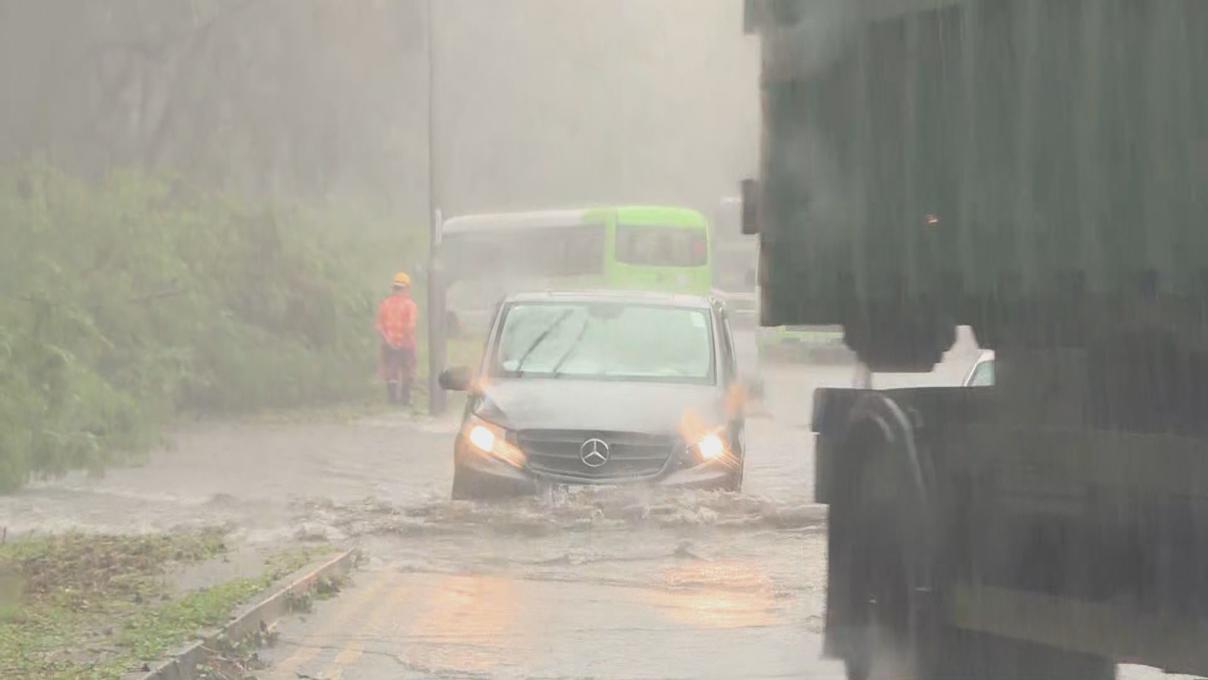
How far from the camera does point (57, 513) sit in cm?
1512

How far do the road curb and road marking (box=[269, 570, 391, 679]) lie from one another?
0.68ft

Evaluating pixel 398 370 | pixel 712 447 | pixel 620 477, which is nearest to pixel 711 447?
pixel 712 447

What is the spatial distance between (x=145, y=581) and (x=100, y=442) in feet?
19.8

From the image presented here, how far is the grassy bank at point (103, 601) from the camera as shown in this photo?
8086 mm

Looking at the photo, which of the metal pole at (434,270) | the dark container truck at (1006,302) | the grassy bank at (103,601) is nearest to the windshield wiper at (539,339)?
the grassy bank at (103,601)

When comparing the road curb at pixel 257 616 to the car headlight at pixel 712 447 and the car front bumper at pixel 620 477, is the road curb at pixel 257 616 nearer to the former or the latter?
the car front bumper at pixel 620 477

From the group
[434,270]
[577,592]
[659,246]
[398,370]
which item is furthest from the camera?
[659,246]

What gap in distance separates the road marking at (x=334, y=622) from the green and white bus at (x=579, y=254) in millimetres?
28741

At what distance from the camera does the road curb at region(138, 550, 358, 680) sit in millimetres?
7891

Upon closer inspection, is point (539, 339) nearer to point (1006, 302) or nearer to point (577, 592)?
point (577, 592)

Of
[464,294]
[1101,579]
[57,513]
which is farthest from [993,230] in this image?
[464,294]

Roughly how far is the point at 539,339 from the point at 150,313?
8.66 m

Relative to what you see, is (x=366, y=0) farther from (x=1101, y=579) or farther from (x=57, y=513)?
(x=1101, y=579)

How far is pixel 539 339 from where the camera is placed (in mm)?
13445
